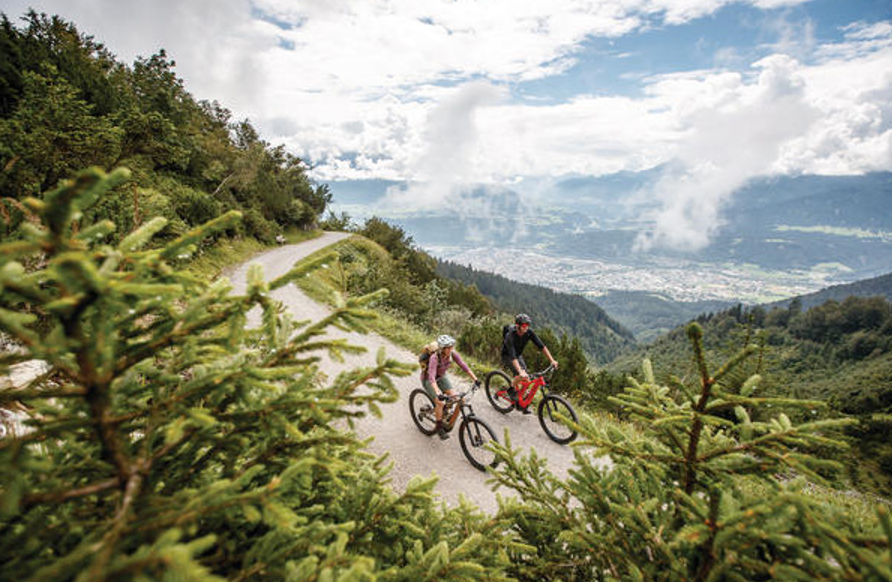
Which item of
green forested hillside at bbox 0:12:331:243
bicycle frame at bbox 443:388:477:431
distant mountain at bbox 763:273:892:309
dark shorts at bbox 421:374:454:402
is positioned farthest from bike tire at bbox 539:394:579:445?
distant mountain at bbox 763:273:892:309

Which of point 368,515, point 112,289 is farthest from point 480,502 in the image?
point 112,289

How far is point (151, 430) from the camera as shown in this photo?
1.46 m

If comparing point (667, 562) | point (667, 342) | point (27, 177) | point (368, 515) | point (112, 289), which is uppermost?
point (27, 177)

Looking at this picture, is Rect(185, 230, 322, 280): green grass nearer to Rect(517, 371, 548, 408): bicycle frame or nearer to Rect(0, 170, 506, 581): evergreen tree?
Rect(517, 371, 548, 408): bicycle frame

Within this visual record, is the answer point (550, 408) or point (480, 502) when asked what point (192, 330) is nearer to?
point (480, 502)

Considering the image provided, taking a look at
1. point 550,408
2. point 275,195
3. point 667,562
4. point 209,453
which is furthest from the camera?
point 275,195

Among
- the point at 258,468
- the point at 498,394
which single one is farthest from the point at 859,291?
the point at 258,468

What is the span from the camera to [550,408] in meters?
7.35

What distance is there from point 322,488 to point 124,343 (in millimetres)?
1471

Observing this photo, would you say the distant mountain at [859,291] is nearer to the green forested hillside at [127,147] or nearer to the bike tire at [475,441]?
the green forested hillside at [127,147]

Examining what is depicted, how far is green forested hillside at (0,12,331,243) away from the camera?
688 cm

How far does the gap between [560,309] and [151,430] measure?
482ft

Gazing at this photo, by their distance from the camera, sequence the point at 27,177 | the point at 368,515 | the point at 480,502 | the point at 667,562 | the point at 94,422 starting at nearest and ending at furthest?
the point at 94,422
the point at 667,562
the point at 368,515
the point at 480,502
the point at 27,177

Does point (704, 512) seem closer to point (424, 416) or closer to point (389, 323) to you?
point (424, 416)
